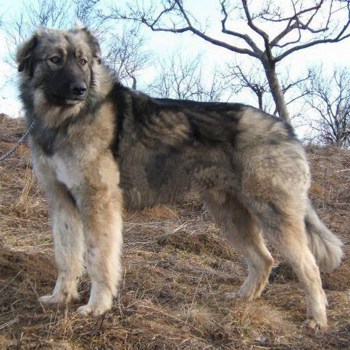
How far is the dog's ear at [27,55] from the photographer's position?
452 cm

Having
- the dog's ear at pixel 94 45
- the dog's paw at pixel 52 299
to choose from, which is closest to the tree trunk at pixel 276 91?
the dog's ear at pixel 94 45

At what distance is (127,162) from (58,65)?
97 cm

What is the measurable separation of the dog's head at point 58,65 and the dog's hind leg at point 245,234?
5.18ft

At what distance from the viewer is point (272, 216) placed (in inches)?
182

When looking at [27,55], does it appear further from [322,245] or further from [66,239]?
[322,245]

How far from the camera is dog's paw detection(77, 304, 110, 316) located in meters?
4.08

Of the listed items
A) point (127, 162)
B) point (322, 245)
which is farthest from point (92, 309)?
point (322, 245)

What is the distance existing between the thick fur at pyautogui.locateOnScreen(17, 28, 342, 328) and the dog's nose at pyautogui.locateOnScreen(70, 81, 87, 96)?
0.03 feet

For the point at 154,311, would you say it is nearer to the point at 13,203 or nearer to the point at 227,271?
the point at 227,271

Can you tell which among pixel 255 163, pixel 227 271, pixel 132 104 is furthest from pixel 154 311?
pixel 227 271

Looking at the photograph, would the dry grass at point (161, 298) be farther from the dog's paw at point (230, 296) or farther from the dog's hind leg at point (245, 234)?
the dog's hind leg at point (245, 234)

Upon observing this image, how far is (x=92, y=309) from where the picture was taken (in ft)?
13.6

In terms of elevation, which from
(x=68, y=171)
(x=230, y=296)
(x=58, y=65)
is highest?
(x=58, y=65)

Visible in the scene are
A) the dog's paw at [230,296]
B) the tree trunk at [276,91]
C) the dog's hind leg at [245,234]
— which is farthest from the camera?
the tree trunk at [276,91]
